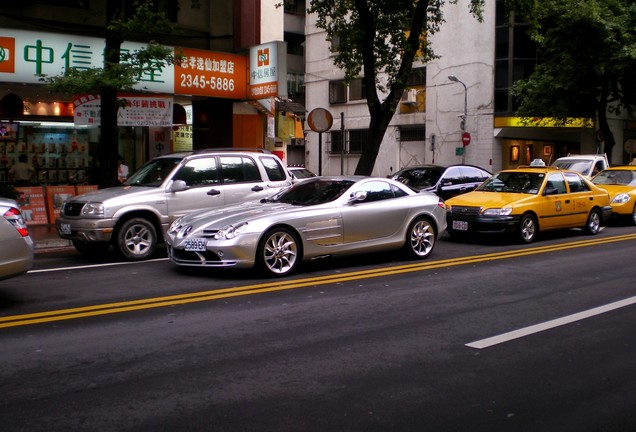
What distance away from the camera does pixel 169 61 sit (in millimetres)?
13805

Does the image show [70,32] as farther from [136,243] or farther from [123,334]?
[123,334]

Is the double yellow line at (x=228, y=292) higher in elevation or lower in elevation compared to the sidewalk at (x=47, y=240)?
lower

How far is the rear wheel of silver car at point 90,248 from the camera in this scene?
11.5 m

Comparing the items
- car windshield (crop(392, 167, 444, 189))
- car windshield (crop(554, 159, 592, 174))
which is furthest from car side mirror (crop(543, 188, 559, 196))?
car windshield (crop(554, 159, 592, 174))

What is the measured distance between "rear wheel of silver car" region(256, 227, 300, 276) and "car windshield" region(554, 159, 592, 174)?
52.5ft

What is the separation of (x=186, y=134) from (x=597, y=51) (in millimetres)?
17763

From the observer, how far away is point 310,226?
9.59m

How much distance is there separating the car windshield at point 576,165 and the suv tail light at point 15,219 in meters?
19.3

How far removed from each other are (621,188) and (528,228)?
620cm

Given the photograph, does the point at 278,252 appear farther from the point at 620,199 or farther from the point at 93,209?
the point at 620,199

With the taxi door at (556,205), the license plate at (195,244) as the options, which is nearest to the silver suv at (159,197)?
the license plate at (195,244)

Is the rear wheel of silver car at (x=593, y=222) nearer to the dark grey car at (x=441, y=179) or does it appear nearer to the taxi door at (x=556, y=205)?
the taxi door at (x=556, y=205)

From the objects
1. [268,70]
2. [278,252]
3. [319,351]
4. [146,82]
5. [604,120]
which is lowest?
[319,351]

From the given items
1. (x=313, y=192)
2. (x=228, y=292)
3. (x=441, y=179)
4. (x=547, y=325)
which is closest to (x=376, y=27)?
(x=441, y=179)
